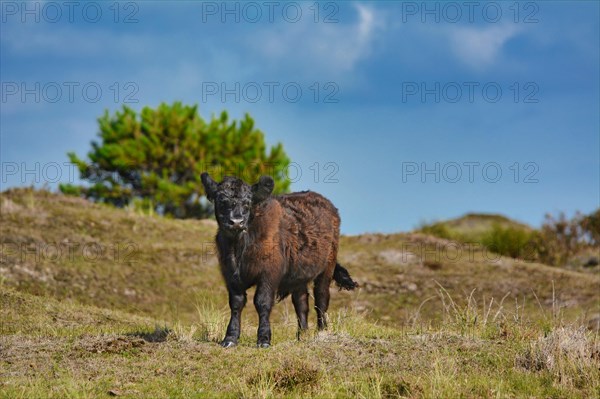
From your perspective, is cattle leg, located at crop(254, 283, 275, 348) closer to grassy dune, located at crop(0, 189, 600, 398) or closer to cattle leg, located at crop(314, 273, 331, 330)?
grassy dune, located at crop(0, 189, 600, 398)

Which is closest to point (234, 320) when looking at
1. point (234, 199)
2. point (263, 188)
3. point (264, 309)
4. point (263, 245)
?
point (264, 309)

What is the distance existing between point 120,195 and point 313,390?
1445 inches

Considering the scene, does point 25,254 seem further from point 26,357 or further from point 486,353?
point 486,353

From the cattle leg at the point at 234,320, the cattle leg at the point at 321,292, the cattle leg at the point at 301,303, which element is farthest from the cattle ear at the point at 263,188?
the cattle leg at the point at 321,292

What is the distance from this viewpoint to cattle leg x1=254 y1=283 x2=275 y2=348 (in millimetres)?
10125

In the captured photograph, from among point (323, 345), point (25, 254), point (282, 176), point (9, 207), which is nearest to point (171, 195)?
point (282, 176)

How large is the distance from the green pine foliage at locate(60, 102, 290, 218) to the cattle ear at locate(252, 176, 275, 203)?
3195 centimetres

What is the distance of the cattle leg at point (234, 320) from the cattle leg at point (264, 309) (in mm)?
251

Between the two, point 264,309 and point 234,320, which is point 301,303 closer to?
point 264,309

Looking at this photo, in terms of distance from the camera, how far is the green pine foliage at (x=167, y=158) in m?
42.8

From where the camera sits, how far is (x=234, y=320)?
10211 millimetres

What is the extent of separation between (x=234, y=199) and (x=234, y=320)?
1.73 meters

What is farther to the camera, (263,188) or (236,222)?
(263,188)

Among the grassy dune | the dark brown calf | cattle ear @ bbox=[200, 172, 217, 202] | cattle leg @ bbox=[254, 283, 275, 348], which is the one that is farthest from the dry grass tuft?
cattle ear @ bbox=[200, 172, 217, 202]
